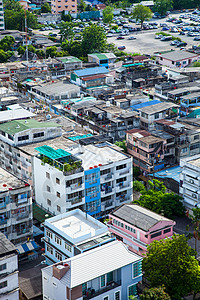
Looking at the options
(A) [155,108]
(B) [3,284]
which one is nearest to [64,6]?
(A) [155,108]

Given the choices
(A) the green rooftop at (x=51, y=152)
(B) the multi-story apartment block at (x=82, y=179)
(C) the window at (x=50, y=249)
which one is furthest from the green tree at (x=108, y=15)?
(C) the window at (x=50, y=249)

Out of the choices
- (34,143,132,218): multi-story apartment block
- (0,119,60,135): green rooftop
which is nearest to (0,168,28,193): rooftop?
(34,143,132,218): multi-story apartment block

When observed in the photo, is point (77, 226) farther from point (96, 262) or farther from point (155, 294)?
point (155, 294)

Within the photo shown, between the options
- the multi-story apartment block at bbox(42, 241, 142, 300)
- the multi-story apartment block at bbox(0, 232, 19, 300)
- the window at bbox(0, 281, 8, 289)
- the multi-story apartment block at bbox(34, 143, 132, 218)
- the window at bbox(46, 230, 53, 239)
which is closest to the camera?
the multi-story apartment block at bbox(42, 241, 142, 300)

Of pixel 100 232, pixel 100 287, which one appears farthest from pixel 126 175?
pixel 100 287

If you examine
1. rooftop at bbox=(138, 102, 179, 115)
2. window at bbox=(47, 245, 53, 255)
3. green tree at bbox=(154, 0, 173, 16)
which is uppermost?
green tree at bbox=(154, 0, 173, 16)

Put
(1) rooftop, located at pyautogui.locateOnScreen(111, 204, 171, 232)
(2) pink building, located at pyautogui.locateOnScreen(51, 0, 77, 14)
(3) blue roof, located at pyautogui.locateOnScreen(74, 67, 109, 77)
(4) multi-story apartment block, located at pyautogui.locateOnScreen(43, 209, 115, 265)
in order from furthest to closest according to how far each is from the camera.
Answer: (2) pink building, located at pyautogui.locateOnScreen(51, 0, 77, 14), (3) blue roof, located at pyautogui.locateOnScreen(74, 67, 109, 77), (1) rooftop, located at pyautogui.locateOnScreen(111, 204, 171, 232), (4) multi-story apartment block, located at pyautogui.locateOnScreen(43, 209, 115, 265)

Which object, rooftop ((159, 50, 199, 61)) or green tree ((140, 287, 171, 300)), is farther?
rooftop ((159, 50, 199, 61))

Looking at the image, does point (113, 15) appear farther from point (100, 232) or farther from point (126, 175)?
point (100, 232)

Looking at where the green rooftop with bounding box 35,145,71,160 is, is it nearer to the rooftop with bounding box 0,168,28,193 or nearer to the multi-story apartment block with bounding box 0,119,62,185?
the multi-story apartment block with bounding box 0,119,62,185
